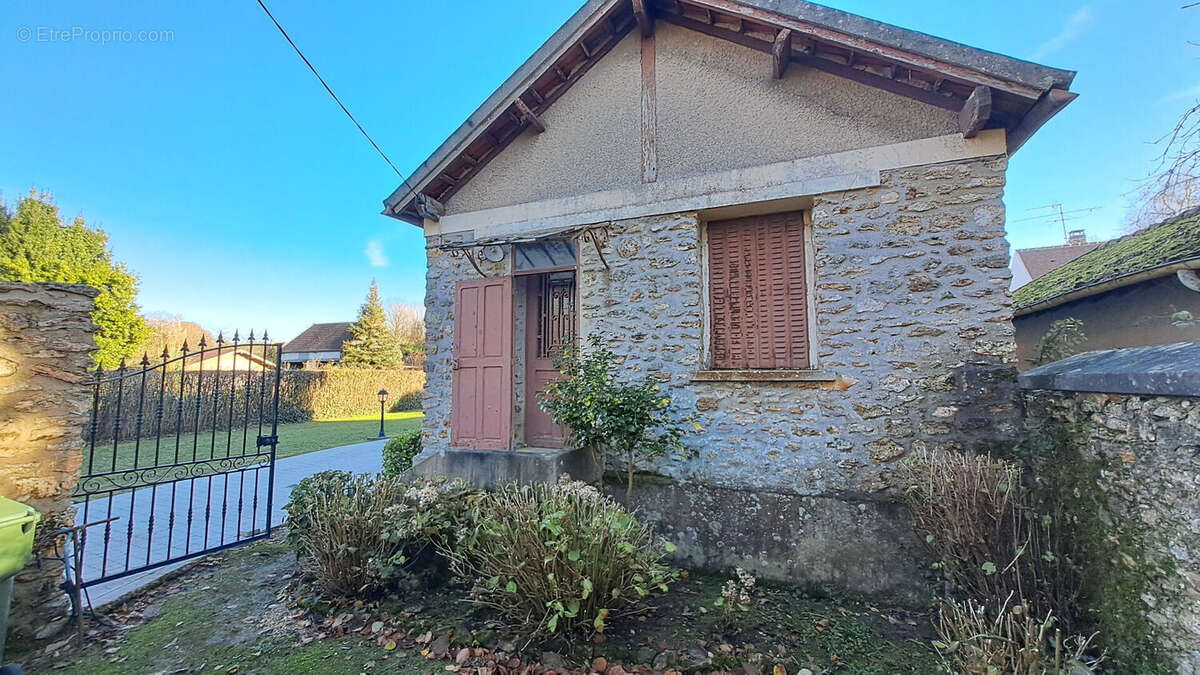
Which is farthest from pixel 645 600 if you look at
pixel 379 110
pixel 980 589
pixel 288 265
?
pixel 288 265

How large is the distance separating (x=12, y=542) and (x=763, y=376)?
5285 mm

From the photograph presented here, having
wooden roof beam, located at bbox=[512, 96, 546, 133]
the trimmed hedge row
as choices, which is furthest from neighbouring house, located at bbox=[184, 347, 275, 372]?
wooden roof beam, located at bbox=[512, 96, 546, 133]

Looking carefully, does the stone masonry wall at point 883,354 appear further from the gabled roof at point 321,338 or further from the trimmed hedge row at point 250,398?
the gabled roof at point 321,338

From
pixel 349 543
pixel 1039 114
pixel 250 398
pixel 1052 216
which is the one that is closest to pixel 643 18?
pixel 1039 114

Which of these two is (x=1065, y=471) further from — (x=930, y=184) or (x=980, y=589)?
(x=930, y=184)

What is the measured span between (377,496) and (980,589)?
15.8ft

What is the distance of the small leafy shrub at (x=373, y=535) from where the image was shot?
3.76m

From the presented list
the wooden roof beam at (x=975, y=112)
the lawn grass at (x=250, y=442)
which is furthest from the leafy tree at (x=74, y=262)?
the wooden roof beam at (x=975, y=112)

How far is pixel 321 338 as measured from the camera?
32.8 metres

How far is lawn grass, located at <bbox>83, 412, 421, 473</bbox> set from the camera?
9.23 metres

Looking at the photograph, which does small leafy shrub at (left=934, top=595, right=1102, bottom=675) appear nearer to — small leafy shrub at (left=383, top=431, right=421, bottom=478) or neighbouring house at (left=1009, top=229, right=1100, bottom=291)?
small leafy shrub at (left=383, top=431, right=421, bottom=478)

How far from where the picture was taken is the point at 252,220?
1945cm

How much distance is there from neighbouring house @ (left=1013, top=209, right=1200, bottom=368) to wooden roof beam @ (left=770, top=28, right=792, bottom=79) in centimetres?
386

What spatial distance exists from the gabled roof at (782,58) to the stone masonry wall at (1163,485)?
2.62m
